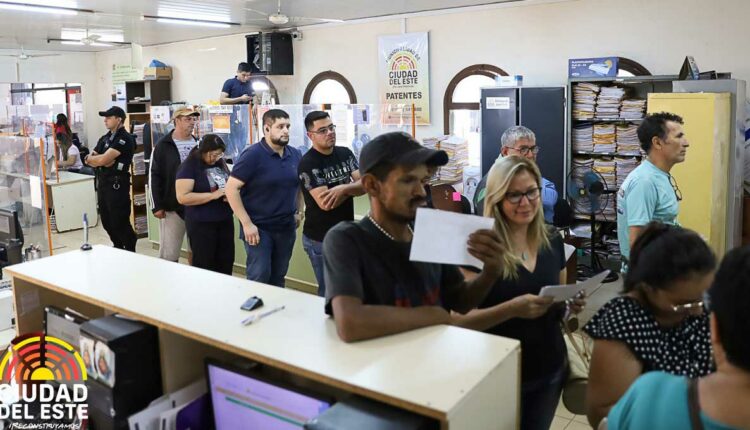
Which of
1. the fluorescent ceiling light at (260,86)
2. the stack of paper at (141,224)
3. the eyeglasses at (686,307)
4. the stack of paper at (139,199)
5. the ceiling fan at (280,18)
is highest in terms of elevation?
the ceiling fan at (280,18)

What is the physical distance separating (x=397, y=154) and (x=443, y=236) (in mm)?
243

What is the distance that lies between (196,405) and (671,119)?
2.80m


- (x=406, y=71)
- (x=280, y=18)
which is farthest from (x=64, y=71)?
(x=406, y=71)

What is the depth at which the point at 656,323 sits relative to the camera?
1510 millimetres

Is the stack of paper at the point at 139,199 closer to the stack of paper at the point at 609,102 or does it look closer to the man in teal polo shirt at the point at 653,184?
the stack of paper at the point at 609,102

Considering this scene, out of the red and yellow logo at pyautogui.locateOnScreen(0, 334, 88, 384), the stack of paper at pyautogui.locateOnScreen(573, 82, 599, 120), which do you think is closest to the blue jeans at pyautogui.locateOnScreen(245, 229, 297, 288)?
the red and yellow logo at pyautogui.locateOnScreen(0, 334, 88, 384)

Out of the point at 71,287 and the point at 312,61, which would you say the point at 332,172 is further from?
the point at 312,61

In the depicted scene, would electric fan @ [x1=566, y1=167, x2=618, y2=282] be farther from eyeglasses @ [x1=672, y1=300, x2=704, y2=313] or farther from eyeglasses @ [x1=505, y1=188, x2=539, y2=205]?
eyeglasses @ [x1=672, y1=300, x2=704, y2=313]

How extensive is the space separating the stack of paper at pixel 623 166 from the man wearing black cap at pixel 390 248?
200 inches

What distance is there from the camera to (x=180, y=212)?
5207 mm

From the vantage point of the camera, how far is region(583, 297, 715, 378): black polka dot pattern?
1.48 m

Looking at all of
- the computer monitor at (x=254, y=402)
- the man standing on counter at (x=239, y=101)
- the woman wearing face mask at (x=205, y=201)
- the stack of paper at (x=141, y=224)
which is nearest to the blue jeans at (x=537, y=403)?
the computer monitor at (x=254, y=402)

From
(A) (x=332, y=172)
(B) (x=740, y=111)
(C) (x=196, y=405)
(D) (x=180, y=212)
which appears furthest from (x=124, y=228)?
(B) (x=740, y=111)

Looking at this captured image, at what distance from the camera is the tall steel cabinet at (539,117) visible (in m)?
6.36
